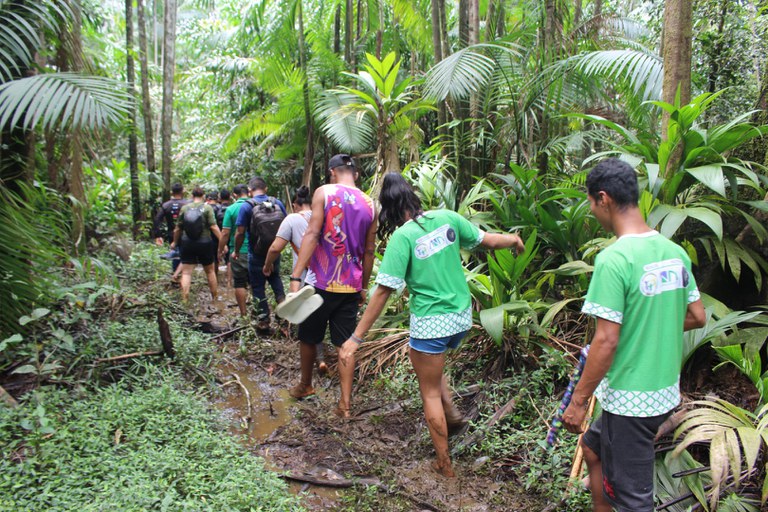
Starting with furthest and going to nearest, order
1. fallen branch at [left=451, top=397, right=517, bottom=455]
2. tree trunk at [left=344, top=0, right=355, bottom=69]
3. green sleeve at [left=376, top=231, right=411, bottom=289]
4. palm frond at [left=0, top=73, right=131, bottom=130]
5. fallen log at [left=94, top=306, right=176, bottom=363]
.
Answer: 1. tree trunk at [left=344, top=0, right=355, bottom=69]
2. fallen log at [left=94, top=306, right=176, bottom=363]
3. fallen branch at [left=451, top=397, right=517, bottom=455]
4. palm frond at [left=0, top=73, right=131, bottom=130]
5. green sleeve at [left=376, top=231, right=411, bottom=289]

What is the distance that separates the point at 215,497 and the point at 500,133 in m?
4.89

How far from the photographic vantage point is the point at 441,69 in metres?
5.16

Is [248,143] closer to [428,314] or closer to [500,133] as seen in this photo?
[500,133]

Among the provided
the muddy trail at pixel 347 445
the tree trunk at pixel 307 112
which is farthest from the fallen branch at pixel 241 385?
the tree trunk at pixel 307 112

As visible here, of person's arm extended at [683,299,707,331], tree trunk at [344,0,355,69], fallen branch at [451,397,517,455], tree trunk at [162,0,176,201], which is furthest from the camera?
tree trunk at [162,0,176,201]

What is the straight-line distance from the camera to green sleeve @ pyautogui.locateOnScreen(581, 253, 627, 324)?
206 cm

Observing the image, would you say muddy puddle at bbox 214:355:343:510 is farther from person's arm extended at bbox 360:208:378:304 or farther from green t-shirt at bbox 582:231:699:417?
green t-shirt at bbox 582:231:699:417

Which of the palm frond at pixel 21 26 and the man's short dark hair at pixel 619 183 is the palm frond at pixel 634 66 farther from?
the palm frond at pixel 21 26

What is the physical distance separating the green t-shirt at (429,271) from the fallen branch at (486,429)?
0.85m

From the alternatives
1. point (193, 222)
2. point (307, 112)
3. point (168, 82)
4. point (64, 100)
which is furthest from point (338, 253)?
point (168, 82)

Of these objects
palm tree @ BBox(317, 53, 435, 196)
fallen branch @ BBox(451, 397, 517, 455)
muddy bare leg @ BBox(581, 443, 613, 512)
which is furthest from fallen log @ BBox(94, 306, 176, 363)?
muddy bare leg @ BBox(581, 443, 613, 512)

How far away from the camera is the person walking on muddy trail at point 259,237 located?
5.90 metres

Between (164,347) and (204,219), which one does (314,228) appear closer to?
(164,347)

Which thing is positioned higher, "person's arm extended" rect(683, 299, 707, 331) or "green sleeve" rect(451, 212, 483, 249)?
"green sleeve" rect(451, 212, 483, 249)
